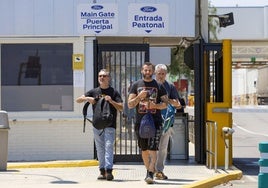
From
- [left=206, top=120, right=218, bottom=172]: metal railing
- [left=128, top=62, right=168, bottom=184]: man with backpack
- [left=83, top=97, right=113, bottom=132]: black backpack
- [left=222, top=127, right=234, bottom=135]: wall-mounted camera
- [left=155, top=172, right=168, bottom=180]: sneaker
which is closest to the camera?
[left=128, top=62, right=168, bottom=184]: man with backpack

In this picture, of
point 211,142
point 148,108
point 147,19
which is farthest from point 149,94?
point 147,19

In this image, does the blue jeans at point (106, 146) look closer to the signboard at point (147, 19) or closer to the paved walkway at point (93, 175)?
the paved walkway at point (93, 175)

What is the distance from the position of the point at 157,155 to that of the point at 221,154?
2472 millimetres

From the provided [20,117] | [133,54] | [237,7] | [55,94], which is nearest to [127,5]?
[133,54]

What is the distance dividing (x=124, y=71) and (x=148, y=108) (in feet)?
11.8

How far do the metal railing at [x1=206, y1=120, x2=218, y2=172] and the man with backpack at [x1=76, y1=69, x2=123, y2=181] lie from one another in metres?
2.33

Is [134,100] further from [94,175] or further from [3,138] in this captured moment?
[3,138]

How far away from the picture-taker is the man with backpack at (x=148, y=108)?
31.8 ft

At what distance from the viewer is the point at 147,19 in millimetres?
12930

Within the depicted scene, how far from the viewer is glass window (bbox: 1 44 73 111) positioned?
42.7 feet

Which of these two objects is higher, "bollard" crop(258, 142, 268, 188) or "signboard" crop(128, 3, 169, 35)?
"signboard" crop(128, 3, 169, 35)

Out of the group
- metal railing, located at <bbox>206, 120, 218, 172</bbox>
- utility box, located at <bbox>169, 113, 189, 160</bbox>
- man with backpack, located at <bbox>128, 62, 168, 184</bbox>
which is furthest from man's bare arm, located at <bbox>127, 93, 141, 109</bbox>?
utility box, located at <bbox>169, 113, 189, 160</bbox>

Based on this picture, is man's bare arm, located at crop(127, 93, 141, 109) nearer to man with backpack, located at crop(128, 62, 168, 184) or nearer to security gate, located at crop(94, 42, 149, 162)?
man with backpack, located at crop(128, 62, 168, 184)

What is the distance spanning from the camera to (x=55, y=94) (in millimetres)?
13031
